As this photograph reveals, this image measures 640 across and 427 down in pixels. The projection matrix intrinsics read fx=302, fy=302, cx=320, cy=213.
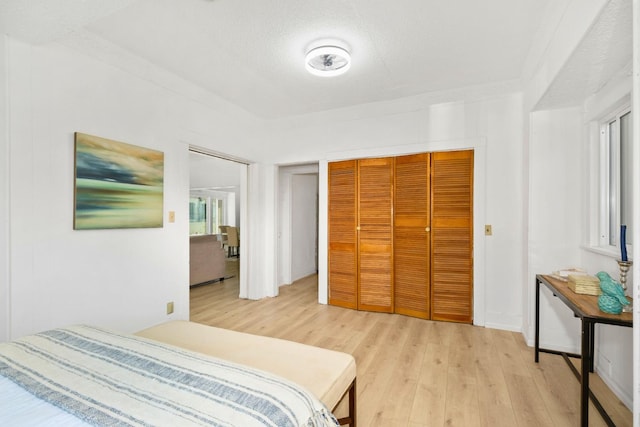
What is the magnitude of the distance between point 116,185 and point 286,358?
6.53 feet

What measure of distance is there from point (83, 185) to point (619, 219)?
3.92m

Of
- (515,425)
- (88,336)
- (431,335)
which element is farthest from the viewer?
(431,335)

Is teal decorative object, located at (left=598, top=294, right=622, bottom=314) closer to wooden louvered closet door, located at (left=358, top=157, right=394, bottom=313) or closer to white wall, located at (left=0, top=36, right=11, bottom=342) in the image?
wooden louvered closet door, located at (left=358, top=157, right=394, bottom=313)

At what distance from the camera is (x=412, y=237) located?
3504mm

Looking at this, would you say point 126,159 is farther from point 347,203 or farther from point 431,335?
point 431,335

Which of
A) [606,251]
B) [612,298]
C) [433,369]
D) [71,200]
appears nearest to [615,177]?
[606,251]

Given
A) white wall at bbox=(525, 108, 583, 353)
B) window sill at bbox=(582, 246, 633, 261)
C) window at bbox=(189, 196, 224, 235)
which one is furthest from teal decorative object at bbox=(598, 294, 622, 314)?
window at bbox=(189, 196, 224, 235)

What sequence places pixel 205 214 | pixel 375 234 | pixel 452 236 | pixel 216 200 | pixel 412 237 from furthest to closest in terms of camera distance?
pixel 216 200 < pixel 205 214 < pixel 375 234 < pixel 412 237 < pixel 452 236

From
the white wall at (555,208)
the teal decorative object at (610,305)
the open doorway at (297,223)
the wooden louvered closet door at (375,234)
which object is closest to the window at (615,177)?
the white wall at (555,208)

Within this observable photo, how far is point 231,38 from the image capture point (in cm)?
234

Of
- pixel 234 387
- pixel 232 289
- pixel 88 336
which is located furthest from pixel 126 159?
pixel 232 289

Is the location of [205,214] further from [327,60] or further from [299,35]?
[299,35]

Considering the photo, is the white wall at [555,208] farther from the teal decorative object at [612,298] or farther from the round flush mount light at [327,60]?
the round flush mount light at [327,60]

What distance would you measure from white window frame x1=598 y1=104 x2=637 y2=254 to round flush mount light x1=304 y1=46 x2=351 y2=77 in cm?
201
